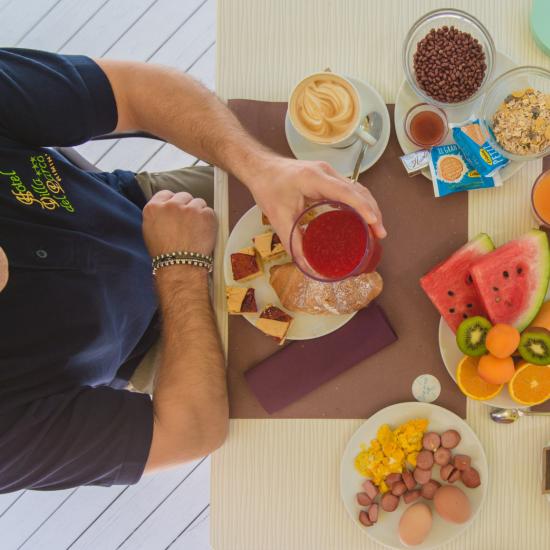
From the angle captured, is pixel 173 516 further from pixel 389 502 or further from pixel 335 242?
pixel 335 242

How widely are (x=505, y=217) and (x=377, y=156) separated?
0.96 feet

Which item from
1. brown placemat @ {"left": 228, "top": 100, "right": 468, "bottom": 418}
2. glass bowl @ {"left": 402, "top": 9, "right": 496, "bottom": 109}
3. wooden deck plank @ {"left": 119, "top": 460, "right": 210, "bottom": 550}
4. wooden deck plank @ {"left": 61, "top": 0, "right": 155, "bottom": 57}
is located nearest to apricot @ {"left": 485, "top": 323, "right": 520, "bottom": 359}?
brown placemat @ {"left": 228, "top": 100, "right": 468, "bottom": 418}

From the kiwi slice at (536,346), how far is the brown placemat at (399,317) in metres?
0.16

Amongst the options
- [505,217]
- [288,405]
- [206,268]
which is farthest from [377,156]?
[288,405]

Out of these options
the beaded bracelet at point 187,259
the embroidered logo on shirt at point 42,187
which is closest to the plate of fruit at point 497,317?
the beaded bracelet at point 187,259

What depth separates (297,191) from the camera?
1042 mm

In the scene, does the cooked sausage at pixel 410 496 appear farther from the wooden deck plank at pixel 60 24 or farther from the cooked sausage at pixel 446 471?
the wooden deck plank at pixel 60 24

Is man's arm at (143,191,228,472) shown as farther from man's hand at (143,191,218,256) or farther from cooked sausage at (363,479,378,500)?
cooked sausage at (363,479,378,500)

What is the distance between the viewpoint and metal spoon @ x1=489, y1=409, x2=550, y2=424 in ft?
3.65

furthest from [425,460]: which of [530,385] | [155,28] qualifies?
[155,28]

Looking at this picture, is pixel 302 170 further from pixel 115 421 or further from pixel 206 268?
pixel 115 421

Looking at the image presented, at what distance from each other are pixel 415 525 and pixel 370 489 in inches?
4.1

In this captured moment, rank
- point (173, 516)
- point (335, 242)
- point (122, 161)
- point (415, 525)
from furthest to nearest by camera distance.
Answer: point (122, 161), point (173, 516), point (415, 525), point (335, 242)

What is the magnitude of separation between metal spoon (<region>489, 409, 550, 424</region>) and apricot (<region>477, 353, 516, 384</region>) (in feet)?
0.36
